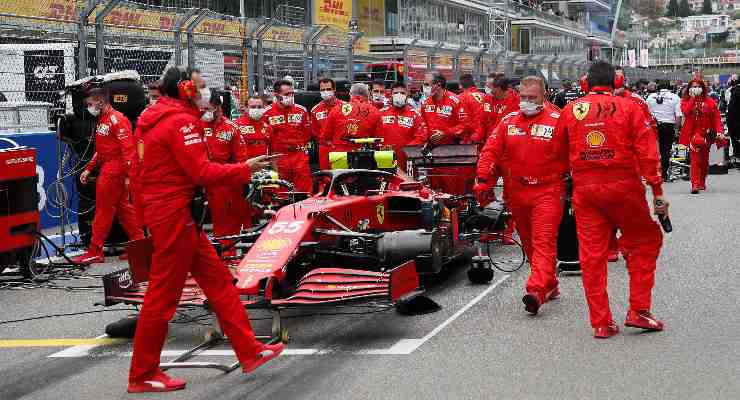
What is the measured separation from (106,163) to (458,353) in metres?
6.70

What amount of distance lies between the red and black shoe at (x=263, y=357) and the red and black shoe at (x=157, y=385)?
0.42 m

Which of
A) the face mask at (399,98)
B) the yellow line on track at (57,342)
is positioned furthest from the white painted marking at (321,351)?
the face mask at (399,98)

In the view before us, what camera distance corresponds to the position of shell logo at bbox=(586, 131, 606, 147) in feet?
27.3

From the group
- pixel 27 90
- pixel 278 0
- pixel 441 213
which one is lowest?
pixel 441 213

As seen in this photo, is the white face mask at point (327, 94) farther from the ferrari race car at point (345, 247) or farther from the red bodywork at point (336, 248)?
the red bodywork at point (336, 248)

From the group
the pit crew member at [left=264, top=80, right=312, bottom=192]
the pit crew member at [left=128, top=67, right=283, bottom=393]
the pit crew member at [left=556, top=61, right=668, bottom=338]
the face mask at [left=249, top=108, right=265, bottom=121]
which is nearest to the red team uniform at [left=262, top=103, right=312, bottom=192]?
the pit crew member at [left=264, top=80, right=312, bottom=192]

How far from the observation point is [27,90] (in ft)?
50.3

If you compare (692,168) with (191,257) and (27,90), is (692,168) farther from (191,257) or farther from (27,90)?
(191,257)

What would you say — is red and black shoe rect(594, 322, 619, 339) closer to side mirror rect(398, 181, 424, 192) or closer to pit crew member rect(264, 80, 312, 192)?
side mirror rect(398, 181, 424, 192)

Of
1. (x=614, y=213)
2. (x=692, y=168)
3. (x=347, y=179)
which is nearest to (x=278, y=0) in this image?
(x=692, y=168)

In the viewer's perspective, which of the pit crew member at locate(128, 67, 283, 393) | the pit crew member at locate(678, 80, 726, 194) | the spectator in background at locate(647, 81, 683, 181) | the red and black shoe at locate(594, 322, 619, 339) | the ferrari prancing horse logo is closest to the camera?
the pit crew member at locate(128, 67, 283, 393)

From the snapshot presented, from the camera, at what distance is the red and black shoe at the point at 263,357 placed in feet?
23.6

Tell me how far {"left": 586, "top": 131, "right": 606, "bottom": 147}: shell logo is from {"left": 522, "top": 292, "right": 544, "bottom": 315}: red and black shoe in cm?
140

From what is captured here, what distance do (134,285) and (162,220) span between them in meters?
1.95
